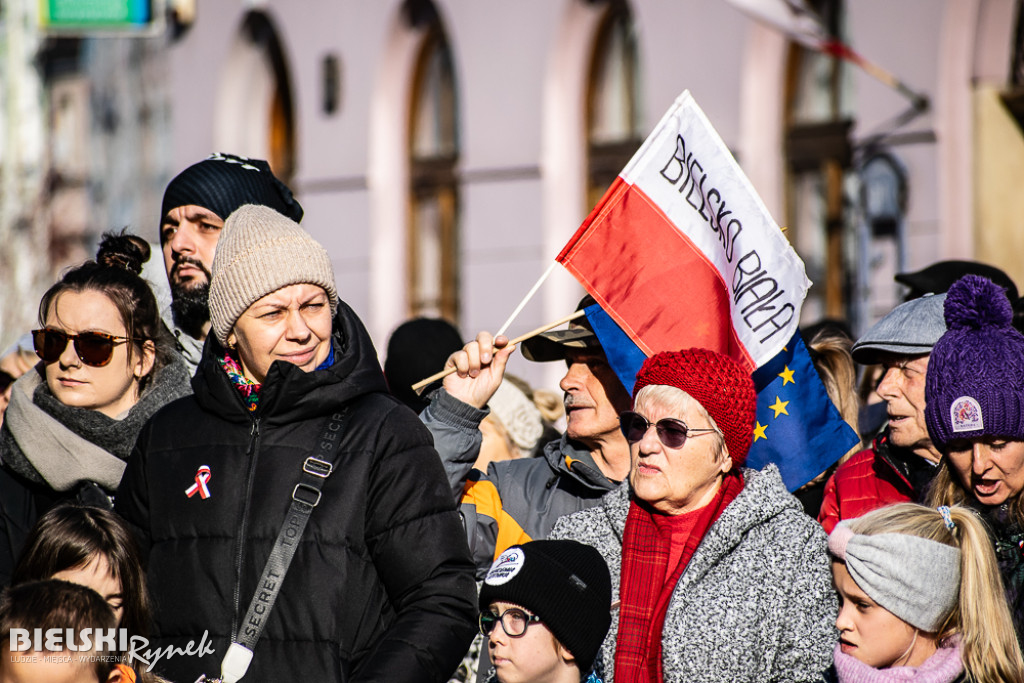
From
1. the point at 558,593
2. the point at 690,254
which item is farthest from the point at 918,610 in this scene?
the point at 690,254

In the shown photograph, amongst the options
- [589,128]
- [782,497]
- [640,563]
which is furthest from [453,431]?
[589,128]

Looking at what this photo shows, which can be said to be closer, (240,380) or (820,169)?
(240,380)

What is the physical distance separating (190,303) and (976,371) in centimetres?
250

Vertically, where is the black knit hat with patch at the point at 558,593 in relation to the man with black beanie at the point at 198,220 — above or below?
below

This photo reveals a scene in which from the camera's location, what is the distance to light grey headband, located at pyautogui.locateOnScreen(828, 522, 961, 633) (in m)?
3.52

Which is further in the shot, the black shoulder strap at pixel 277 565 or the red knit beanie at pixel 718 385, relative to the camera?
the red knit beanie at pixel 718 385

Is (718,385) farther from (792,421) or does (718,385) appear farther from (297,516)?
(297,516)

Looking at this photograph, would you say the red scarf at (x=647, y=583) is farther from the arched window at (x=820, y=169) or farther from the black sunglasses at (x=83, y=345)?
the arched window at (x=820, y=169)

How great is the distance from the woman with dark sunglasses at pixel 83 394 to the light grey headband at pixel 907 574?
2.07m

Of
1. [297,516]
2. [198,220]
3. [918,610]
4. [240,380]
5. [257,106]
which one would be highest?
[257,106]

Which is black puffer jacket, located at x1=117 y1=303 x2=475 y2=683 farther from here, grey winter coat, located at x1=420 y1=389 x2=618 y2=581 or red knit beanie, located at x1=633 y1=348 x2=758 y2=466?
red knit beanie, located at x1=633 y1=348 x2=758 y2=466

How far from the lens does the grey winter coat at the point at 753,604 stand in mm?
3557

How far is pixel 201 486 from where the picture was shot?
339 cm

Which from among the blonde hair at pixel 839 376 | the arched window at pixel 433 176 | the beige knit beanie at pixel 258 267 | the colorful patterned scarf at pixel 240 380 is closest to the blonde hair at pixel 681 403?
the beige knit beanie at pixel 258 267
